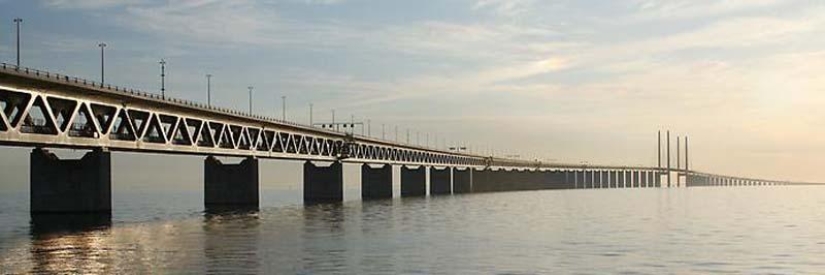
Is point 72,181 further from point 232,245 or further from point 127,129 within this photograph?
point 232,245

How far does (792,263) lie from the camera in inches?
2019

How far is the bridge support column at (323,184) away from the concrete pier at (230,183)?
39199 millimetres

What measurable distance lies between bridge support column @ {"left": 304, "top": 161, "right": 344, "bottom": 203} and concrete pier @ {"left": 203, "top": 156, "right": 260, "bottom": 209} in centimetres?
3920

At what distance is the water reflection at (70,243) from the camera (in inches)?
1964

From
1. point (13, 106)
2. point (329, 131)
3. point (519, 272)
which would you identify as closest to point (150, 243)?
point (13, 106)

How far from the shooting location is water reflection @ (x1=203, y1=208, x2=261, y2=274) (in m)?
48.5

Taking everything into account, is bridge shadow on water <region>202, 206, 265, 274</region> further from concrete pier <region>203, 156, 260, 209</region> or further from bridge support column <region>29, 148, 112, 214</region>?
concrete pier <region>203, 156, 260, 209</region>

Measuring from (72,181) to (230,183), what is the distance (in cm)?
4383

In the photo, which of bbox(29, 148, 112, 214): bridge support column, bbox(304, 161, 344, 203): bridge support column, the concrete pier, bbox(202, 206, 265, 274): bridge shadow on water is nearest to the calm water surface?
bbox(202, 206, 265, 274): bridge shadow on water

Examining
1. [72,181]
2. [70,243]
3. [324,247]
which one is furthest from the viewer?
[72,181]

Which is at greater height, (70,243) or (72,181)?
(72,181)

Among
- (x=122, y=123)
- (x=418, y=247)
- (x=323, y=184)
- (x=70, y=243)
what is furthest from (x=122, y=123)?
(x=323, y=184)

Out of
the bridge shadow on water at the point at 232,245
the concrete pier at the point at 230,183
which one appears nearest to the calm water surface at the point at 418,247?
the bridge shadow on water at the point at 232,245

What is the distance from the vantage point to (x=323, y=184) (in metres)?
180
